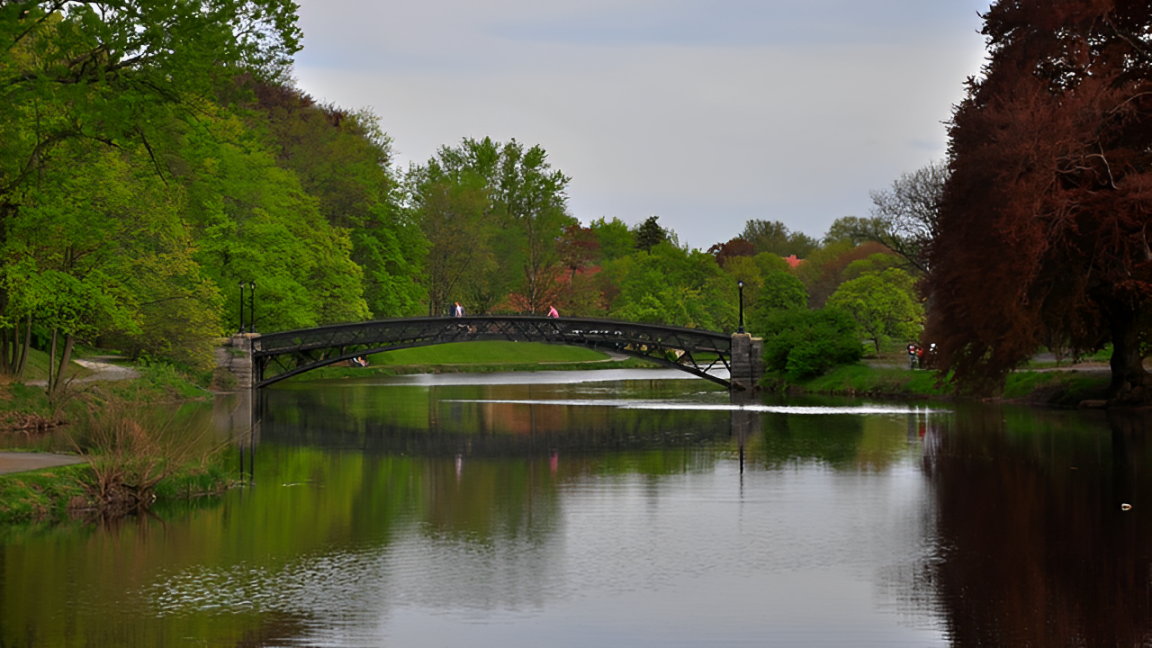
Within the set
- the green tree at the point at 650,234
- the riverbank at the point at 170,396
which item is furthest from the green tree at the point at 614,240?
the riverbank at the point at 170,396

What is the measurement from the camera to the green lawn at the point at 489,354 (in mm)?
83750

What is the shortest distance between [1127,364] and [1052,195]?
7452 mm

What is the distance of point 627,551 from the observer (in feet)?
54.5

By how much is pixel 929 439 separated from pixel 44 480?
21053mm

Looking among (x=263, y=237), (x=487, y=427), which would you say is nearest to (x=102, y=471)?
(x=487, y=427)

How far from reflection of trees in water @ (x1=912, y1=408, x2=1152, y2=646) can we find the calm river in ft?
0.17

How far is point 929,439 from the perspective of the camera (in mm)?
31547

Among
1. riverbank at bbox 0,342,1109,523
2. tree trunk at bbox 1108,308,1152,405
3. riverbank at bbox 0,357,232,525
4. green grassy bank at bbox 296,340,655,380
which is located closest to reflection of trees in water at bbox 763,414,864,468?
tree trunk at bbox 1108,308,1152,405

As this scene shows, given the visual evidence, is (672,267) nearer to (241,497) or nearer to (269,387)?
(269,387)

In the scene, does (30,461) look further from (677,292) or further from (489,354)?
(677,292)

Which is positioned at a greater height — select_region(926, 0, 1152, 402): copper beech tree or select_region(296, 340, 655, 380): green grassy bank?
select_region(926, 0, 1152, 402): copper beech tree

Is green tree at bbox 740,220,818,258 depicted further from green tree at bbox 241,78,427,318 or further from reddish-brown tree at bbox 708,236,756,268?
green tree at bbox 241,78,427,318

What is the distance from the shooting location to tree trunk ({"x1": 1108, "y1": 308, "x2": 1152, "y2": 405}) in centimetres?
3803

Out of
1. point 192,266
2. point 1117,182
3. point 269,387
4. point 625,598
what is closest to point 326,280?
point 269,387
